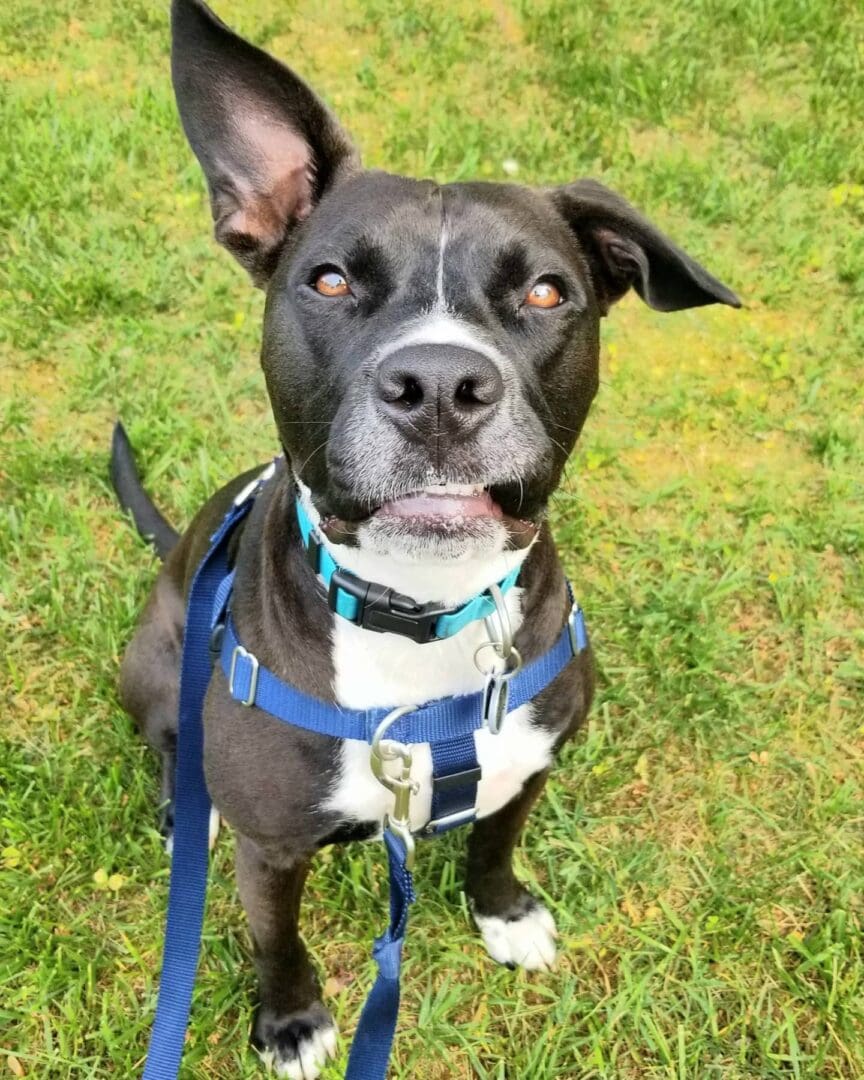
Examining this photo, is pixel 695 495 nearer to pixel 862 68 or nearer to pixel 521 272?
pixel 521 272

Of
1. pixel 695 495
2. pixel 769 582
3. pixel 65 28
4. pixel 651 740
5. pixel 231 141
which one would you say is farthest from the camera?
pixel 65 28

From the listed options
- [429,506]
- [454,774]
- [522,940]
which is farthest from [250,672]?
[522,940]

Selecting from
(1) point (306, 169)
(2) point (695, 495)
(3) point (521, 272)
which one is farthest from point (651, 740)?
(1) point (306, 169)

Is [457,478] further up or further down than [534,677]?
further up

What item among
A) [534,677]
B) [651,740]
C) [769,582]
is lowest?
[651,740]

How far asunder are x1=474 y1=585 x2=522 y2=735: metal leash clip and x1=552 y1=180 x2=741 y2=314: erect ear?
0.79 m

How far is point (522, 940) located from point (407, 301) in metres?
1.87

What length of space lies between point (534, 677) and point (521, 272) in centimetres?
88

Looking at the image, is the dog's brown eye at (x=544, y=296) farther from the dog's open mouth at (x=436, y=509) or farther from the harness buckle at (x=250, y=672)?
the harness buckle at (x=250, y=672)

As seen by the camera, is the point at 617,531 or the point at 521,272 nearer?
the point at 521,272

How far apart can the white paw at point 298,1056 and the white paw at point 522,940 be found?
1.79 ft

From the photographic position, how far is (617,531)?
153 inches

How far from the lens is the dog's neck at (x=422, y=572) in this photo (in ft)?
6.19

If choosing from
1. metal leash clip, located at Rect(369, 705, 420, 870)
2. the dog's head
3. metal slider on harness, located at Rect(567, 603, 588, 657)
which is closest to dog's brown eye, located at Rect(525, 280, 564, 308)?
the dog's head
